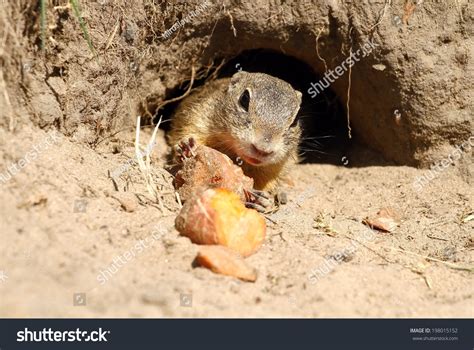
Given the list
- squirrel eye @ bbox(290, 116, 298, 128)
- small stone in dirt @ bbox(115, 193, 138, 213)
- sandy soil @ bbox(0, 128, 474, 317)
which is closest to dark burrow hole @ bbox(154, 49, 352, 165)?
squirrel eye @ bbox(290, 116, 298, 128)

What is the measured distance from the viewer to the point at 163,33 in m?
6.65

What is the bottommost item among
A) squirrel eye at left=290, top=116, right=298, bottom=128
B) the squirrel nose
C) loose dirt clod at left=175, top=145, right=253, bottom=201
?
loose dirt clod at left=175, top=145, right=253, bottom=201

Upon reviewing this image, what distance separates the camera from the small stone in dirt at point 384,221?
20.1ft

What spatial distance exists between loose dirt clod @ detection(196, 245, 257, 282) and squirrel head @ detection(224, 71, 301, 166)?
6.18 feet

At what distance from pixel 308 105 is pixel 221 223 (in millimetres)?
3992

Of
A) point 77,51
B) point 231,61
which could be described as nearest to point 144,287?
point 77,51

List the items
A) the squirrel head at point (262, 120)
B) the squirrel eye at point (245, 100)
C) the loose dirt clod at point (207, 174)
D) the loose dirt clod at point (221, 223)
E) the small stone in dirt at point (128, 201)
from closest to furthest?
the loose dirt clod at point (221, 223)
the small stone in dirt at point (128, 201)
the loose dirt clod at point (207, 174)
the squirrel head at point (262, 120)
the squirrel eye at point (245, 100)

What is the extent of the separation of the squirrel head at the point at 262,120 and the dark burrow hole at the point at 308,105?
39.3 inches

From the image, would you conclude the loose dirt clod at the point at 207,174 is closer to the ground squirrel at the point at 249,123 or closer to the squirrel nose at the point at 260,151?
the squirrel nose at the point at 260,151

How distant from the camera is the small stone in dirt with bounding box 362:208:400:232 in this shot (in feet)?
20.1

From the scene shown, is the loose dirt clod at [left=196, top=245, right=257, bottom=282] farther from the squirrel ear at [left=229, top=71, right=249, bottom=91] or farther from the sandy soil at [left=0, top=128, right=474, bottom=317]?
the squirrel ear at [left=229, top=71, right=249, bottom=91]

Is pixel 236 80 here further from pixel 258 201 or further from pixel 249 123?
pixel 258 201

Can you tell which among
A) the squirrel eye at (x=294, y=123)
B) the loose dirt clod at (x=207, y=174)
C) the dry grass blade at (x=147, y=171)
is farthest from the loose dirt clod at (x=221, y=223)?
the squirrel eye at (x=294, y=123)
